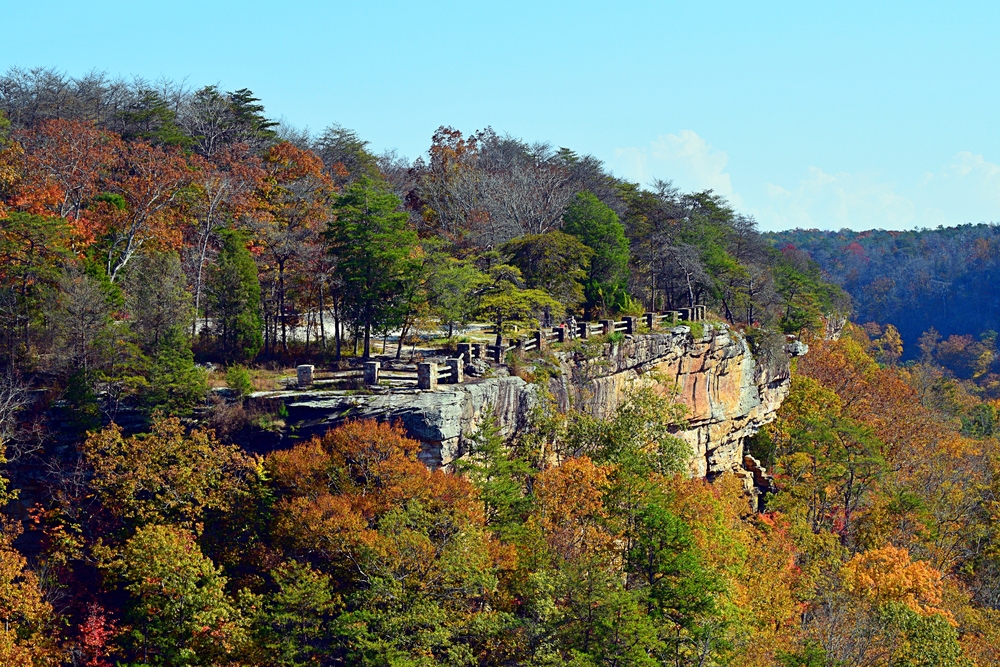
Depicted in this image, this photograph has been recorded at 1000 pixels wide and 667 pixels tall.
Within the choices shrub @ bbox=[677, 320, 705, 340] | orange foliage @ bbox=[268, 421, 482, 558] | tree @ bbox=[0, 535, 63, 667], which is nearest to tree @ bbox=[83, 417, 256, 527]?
orange foliage @ bbox=[268, 421, 482, 558]

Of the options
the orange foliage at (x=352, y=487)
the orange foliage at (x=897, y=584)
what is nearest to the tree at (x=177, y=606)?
the orange foliage at (x=352, y=487)

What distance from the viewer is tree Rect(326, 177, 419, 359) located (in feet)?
102

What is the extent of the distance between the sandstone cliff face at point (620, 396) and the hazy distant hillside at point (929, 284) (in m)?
75.8

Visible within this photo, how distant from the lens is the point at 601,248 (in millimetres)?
41969

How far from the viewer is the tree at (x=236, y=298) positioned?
31406 mm

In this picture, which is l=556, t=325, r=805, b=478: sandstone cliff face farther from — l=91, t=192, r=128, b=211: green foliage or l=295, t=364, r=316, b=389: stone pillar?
l=91, t=192, r=128, b=211: green foliage

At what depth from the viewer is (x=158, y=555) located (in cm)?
2159

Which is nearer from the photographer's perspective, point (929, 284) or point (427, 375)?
point (427, 375)

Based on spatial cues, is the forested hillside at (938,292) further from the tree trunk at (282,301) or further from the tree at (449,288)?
the tree trunk at (282,301)

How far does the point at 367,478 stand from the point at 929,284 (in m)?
121

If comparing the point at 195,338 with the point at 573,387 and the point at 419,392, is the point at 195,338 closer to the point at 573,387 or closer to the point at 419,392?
the point at 419,392

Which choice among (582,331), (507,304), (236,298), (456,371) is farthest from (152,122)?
(456,371)

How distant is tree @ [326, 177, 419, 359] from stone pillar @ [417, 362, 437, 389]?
4.61 meters

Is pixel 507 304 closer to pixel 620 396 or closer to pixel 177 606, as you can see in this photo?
pixel 620 396
